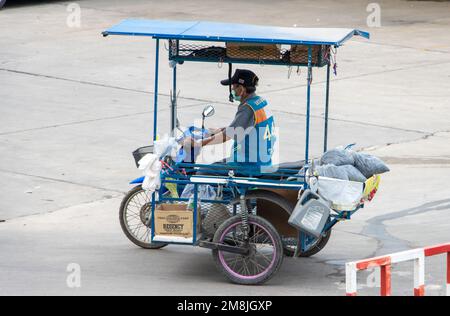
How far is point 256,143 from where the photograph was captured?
9617 millimetres

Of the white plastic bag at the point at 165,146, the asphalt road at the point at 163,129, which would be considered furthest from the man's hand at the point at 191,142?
the asphalt road at the point at 163,129

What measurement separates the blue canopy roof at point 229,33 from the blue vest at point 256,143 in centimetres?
61

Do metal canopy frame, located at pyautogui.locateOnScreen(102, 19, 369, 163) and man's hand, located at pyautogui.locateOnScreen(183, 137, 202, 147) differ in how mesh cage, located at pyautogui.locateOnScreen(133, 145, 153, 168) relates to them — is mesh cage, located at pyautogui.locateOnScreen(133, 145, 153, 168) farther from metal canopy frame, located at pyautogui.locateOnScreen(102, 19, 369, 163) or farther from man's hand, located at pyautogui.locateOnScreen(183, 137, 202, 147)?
metal canopy frame, located at pyautogui.locateOnScreen(102, 19, 369, 163)

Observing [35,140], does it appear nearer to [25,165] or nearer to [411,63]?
[25,165]

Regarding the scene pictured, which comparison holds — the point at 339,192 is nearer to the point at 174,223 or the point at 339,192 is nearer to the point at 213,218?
the point at 213,218

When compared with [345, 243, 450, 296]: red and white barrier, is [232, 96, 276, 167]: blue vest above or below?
above

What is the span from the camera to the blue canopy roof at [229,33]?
9.12 m

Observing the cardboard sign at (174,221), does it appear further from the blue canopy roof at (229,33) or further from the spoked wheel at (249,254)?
the blue canopy roof at (229,33)

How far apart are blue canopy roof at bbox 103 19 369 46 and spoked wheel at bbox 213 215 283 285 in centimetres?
151

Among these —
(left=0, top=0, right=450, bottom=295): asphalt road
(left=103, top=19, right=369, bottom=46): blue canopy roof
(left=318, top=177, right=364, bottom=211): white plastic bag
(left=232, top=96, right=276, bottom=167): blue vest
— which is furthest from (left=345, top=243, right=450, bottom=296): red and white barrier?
(left=232, top=96, right=276, bottom=167): blue vest

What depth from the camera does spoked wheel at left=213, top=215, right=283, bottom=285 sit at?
367 inches

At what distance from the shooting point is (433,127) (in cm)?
1588
